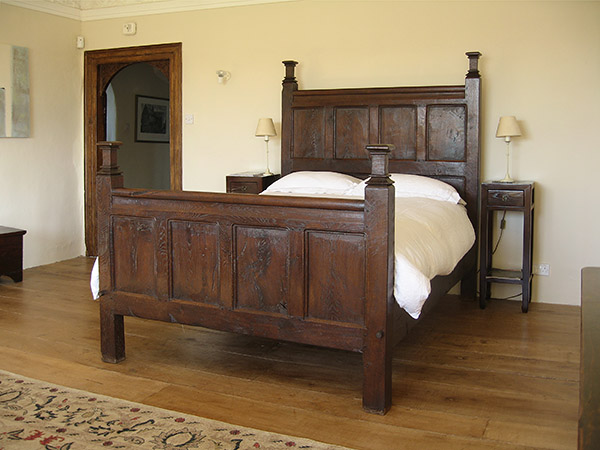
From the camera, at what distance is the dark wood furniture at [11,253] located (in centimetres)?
516

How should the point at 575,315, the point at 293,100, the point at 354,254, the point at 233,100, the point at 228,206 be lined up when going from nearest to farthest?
the point at 354,254 < the point at 228,206 < the point at 575,315 < the point at 293,100 < the point at 233,100

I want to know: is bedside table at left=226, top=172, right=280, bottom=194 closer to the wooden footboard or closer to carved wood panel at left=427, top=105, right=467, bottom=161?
carved wood panel at left=427, top=105, right=467, bottom=161

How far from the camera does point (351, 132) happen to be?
507cm

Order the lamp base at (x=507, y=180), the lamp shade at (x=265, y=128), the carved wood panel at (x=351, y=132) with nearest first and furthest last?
1. the lamp base at (x=507, y=180)
2. the carved wood panel at (x=351, y=132)
3. the lamp shade at (x=265, y=128)

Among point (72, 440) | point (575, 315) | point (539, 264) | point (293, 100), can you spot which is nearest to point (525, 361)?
point (575, 315)

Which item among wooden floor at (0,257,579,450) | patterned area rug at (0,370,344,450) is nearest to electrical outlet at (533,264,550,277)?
wooden floor at (0,257,579,450)

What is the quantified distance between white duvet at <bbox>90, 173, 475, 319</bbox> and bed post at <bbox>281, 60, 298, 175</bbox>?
508 mm

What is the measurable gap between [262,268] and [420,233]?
87 cm

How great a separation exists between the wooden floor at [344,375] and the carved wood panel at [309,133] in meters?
1.70

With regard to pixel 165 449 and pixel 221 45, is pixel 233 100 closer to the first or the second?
pixel 221 45

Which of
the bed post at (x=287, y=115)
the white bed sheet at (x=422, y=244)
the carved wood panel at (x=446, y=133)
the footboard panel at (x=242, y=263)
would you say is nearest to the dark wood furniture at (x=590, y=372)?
the white bed sheet at (x=422, y=244)

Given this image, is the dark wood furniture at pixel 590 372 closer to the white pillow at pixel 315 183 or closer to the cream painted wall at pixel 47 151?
the white pillow at pixel 315 183

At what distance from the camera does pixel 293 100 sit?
17.3ft

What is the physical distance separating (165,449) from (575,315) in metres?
3.13
